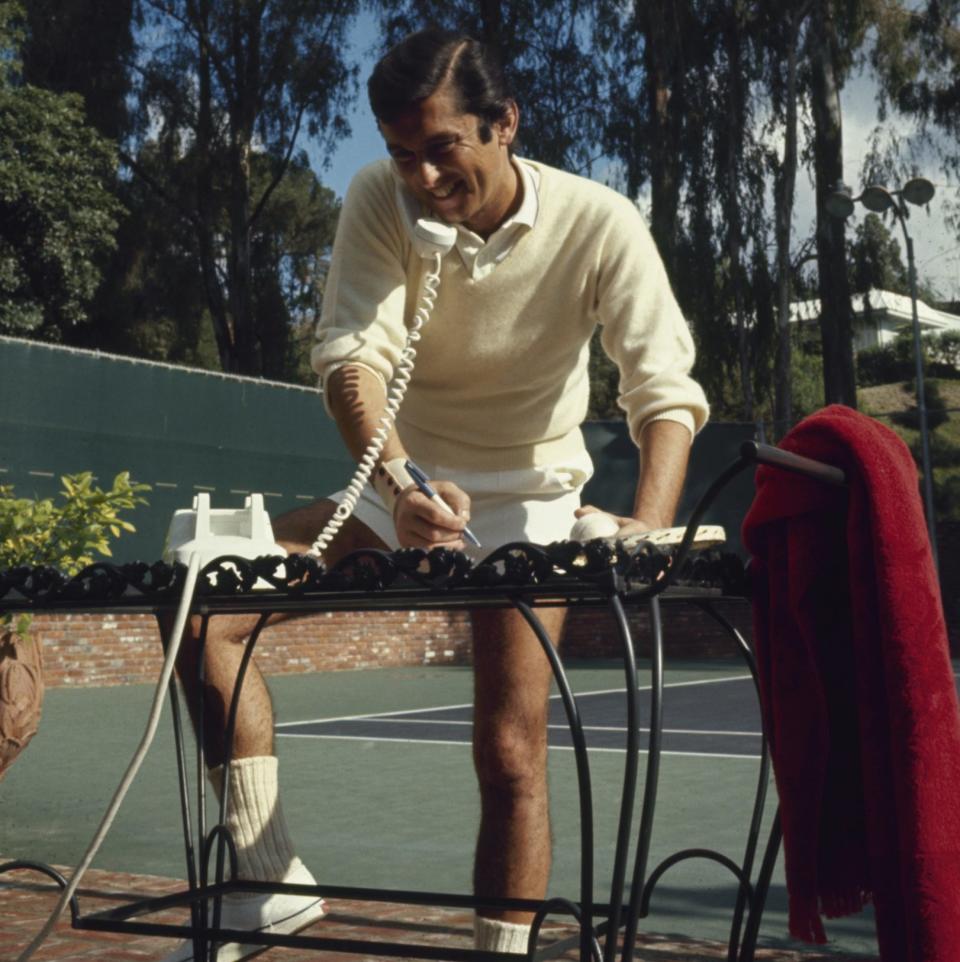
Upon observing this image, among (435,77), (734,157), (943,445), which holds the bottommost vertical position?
(435,77)

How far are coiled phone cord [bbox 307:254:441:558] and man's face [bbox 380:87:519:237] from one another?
0.11 metres

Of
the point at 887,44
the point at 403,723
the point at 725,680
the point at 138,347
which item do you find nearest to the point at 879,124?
the point at 887,44

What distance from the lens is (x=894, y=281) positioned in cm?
2505

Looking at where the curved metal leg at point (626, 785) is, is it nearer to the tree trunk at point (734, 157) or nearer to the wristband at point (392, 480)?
the wristband at point (392, 480)

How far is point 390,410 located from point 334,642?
16.3 meters

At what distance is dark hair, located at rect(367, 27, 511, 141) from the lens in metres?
2.43

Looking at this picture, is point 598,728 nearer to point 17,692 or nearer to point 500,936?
point 17,692

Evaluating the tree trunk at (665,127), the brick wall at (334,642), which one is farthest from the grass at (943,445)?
the tree trunk at (665,127)

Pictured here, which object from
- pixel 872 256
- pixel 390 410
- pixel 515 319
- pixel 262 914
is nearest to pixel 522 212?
pixel 515 319

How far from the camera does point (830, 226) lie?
24188 millimetres

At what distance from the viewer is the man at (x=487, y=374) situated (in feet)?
8.23

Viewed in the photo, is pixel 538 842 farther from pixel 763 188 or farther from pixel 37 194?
pixel 37 194

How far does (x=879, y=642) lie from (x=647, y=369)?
2.94 feet

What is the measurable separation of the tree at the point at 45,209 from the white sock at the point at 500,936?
24011 millimetres
